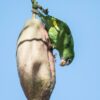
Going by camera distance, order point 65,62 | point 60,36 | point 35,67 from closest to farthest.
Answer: point 35,67, point 65,62, point 60,36

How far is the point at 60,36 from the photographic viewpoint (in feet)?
35.1

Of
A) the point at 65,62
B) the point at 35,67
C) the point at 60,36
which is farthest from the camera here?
the point at 60,36

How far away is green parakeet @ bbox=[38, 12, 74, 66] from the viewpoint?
34.8ft

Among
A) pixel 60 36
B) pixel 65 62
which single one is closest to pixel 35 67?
pixel 65 62

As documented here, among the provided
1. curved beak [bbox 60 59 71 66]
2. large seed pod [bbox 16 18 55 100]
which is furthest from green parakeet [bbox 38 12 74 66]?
large seed pod [bbox 16 18 55 100]

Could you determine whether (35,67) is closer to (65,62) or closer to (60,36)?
(65,62)

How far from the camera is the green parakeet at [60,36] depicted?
10.6 m

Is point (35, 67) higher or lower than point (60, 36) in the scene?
lower

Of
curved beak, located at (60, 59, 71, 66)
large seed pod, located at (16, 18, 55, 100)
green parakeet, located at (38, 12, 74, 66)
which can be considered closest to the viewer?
large seed pod, located at (16, 18, 55, 100)

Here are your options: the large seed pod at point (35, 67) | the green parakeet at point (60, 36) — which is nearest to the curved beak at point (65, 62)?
the green parakeet at point (60, 36)

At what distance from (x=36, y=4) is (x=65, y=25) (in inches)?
20.9

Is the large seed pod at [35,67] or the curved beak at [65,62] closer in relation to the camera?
the large seed pod at [35,67]

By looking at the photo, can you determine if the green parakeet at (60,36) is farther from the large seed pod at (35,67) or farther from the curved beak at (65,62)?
the large seed pod at (35,67)

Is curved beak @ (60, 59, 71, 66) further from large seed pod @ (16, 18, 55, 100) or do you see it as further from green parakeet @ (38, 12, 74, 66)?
large seed pod @ (16, 18, 55, 100)
